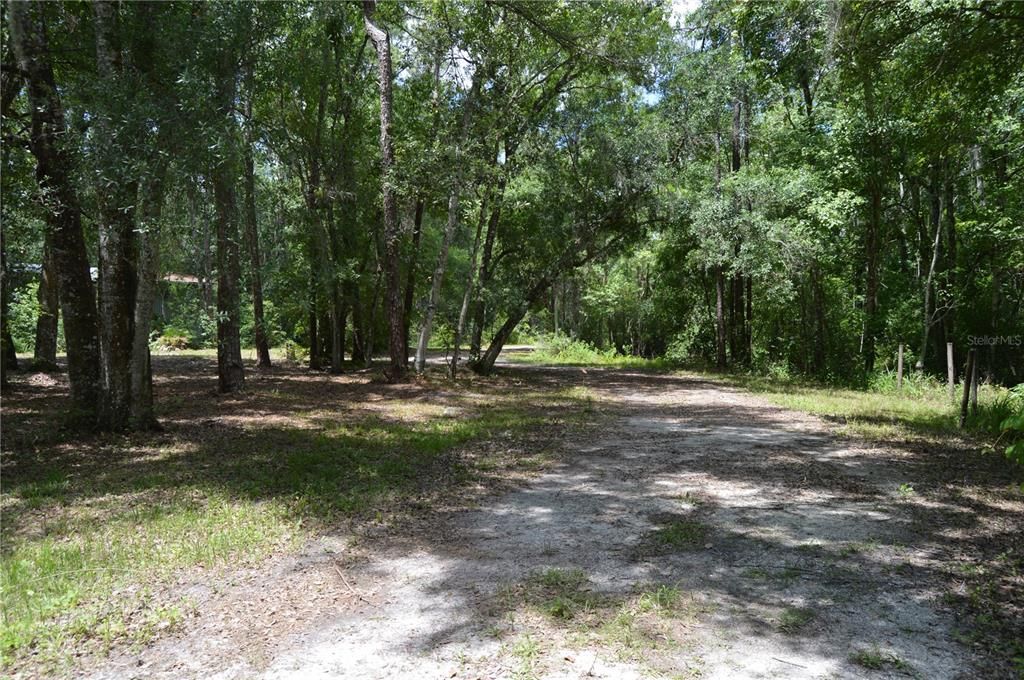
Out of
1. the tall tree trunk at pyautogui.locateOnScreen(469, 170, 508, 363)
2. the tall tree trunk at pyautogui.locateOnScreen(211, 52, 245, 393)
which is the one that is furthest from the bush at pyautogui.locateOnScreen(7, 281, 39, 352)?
the tall tree trunk at pyautogui.locateOnScreen(469, 170, 508, 363)

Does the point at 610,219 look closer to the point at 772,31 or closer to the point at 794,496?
the point at 772,31

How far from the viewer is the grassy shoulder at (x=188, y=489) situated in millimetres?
3770

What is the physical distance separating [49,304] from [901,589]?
20.3 metres

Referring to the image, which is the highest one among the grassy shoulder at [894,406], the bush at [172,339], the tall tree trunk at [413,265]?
A: the tall tree trunk at [413,265]

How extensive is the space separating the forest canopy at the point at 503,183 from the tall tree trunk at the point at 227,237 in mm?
66

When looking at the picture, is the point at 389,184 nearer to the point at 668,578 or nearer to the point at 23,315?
the point at 668,578

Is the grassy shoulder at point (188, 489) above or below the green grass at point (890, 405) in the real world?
below

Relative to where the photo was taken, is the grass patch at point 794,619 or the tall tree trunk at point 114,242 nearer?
the grass patch at point 794,619

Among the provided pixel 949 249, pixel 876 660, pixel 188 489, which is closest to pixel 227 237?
pixel 188 489

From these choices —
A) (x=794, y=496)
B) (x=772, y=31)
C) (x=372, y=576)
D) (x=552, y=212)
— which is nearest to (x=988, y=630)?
(x=794, y=496)

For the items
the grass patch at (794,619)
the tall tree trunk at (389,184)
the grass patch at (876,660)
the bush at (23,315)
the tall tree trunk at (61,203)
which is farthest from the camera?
the bush at (23,315)

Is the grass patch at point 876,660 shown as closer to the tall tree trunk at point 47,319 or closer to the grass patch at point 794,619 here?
the grass patch at point 794,619

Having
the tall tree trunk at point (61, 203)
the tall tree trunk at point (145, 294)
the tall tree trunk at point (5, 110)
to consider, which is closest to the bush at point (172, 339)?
the tall tree trunk at point (5, 110)

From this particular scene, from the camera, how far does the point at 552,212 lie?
60.6 ft
